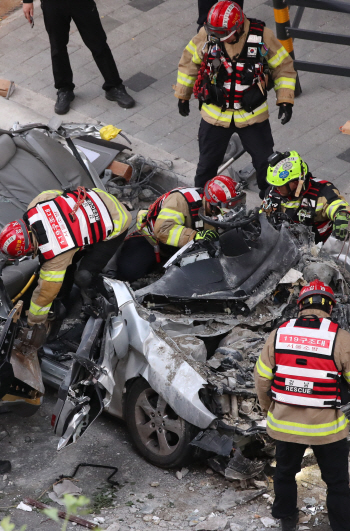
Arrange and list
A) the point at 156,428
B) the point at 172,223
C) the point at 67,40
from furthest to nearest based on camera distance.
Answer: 1. the point at 67,40
2. the point at 172,223
3. the point at 156,428

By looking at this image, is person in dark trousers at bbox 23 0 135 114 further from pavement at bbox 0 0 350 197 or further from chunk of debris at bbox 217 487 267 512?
chunk of debris at bbox 217 487 267 512

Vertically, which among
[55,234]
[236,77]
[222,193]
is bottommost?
[222,193]

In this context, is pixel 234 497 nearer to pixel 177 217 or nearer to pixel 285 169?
pixel 177 217

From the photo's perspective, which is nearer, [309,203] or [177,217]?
[309,203]

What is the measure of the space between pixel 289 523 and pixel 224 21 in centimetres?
406

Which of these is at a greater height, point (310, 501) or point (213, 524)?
point (213, 524)

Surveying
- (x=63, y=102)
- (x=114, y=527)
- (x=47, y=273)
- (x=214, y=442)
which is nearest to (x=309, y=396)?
(x=214, y=442)

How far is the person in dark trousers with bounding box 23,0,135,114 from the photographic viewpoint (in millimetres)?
8680

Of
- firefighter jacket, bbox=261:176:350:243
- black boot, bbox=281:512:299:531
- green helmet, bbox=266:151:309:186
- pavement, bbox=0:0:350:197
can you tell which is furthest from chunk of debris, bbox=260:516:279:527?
pavement, bbox=0:0:350:197

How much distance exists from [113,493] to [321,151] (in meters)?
4.80

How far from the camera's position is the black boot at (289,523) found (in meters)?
4.54

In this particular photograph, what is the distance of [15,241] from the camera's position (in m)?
5.45

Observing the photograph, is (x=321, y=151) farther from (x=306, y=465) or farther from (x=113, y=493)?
(x=113, y=493)

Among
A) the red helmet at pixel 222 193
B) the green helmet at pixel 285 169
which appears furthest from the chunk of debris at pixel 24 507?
the green helmet at pixel 285 169
